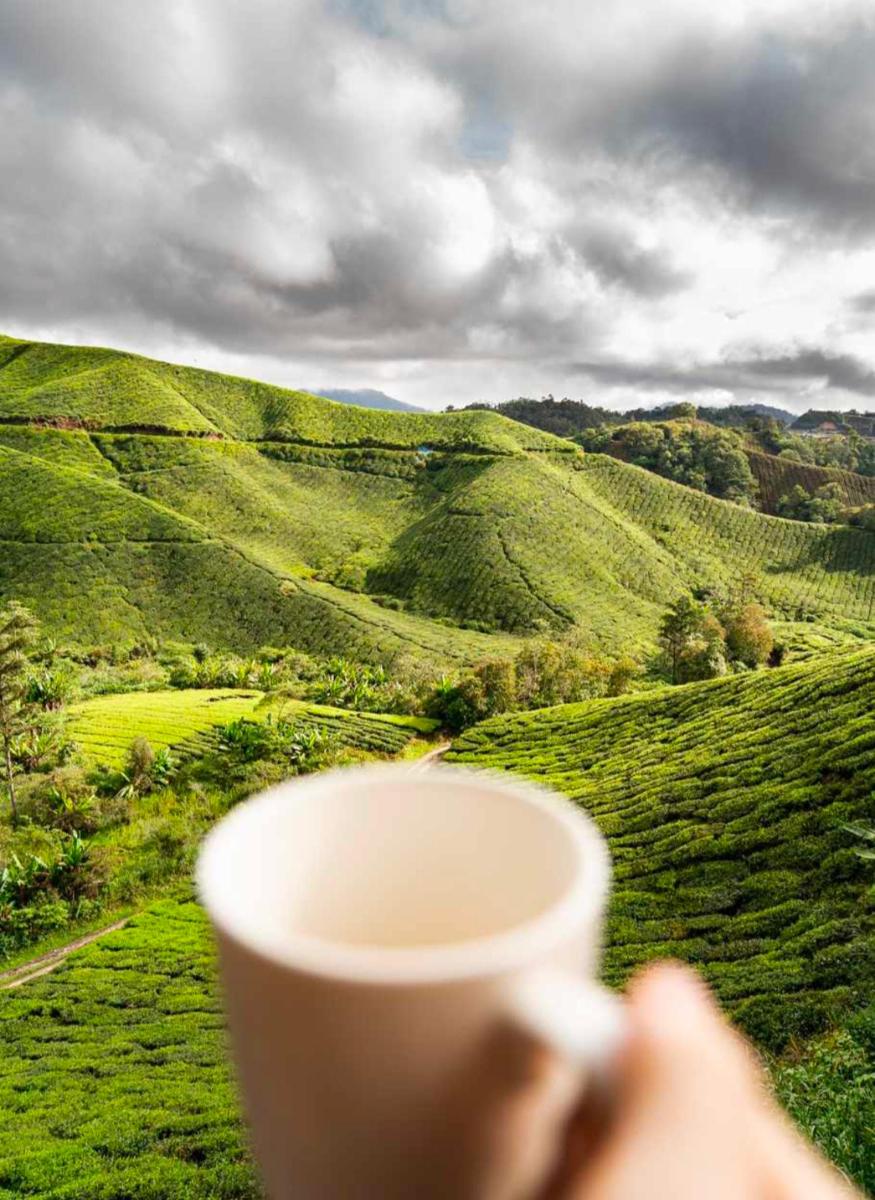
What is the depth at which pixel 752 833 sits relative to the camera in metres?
12.1

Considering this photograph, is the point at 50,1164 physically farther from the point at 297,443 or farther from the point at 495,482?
the point at 297,443

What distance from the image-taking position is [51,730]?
88.4ft

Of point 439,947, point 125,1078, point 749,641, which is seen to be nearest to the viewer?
point 439,947

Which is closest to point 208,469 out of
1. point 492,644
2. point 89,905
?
point 492,644

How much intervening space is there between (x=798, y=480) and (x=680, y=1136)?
100.0 meters

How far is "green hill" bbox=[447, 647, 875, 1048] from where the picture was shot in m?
8.44

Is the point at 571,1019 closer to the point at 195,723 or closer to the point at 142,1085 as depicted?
the point at 142,1085

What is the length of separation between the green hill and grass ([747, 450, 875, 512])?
75.6 meters

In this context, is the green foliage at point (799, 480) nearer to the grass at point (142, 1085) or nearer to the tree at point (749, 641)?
the tree at point (749, 641)

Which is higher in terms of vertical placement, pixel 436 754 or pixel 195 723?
pixel 436 754

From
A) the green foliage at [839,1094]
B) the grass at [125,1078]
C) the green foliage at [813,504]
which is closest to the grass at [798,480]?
the green foliage at [813,504]

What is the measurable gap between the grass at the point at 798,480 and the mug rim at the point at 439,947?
304ft

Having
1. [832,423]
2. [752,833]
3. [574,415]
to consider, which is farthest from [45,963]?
[832,423]

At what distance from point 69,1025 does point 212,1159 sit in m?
7.46
